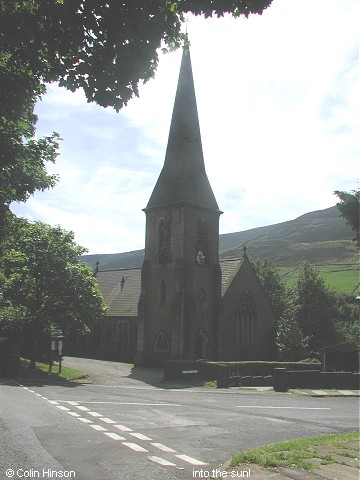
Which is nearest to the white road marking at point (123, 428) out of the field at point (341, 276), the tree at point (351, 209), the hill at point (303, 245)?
the tree at point (351, 209)

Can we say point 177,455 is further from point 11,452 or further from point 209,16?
point 209,16

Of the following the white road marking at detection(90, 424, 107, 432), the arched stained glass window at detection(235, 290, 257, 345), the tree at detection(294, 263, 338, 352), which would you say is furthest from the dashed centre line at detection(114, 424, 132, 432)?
the tree at detection(294, 263, 338, 352)

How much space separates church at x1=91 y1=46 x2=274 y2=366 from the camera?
3766 centimetres

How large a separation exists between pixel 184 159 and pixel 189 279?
10.3 meters

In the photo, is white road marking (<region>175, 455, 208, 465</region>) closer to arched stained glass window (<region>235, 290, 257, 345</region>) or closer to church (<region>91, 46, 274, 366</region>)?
church (<region>91, 46, 274, 366</region>)

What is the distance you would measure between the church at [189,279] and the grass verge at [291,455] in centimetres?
2757

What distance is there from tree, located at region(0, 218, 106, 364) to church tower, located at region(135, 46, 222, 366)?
7.64 metres

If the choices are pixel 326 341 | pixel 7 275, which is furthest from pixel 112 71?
pixel 326 341

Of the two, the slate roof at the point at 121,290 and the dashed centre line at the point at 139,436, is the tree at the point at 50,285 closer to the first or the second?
the slate roof at the point at 121,290

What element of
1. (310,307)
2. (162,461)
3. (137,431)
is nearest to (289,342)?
(310,307)

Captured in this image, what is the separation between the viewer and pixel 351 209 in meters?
10.3

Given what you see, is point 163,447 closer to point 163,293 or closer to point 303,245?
point 163,293

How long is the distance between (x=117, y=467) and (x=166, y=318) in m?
31.3

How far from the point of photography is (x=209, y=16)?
20.9ft
